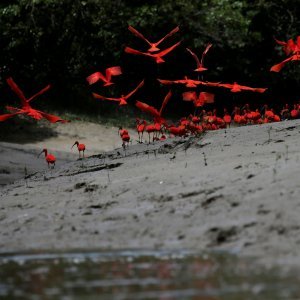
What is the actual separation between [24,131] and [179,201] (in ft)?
39.1

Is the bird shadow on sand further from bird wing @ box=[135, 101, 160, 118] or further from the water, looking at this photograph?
the water

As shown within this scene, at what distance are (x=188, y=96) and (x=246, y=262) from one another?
19.6 feet

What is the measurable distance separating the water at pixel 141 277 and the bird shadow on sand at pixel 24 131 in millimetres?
11991

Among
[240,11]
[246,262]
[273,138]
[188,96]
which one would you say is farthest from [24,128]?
[246,262]

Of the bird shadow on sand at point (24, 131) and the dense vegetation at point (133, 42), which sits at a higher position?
the dense vegetation at point (133, 42)

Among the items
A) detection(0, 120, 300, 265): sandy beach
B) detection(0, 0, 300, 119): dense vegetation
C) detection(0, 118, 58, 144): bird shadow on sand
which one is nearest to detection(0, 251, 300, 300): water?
detection(0, 120, 300, 265): sandy beach

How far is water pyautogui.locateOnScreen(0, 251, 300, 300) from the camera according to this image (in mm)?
4484

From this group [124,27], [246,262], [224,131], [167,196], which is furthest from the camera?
[124,27]

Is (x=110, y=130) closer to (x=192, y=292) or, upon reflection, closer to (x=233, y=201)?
(x=233, y=201)

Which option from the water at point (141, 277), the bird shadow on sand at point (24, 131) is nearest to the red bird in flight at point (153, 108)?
the water at point (141, 277)

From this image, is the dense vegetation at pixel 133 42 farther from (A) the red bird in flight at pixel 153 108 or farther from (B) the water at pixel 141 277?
(B) the water at pixel 141 277

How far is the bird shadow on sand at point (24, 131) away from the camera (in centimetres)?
1773

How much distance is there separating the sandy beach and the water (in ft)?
0.93

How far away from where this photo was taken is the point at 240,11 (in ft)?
71.1
